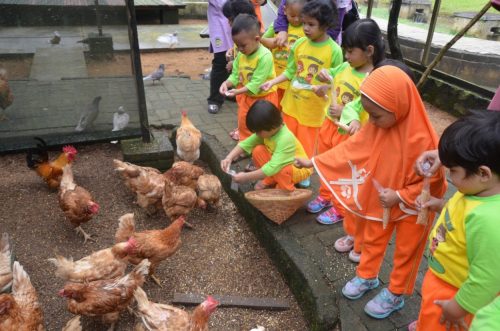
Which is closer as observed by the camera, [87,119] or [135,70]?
[135,70]

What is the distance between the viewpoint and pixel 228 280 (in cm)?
348

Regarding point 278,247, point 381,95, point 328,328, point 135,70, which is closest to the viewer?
point 381,95

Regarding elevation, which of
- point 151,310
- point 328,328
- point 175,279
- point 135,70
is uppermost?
point 135,70

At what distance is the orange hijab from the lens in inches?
84.2

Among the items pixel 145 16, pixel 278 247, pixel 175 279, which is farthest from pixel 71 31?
pixel 145 16

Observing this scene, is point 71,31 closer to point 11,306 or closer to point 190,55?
point 11,306

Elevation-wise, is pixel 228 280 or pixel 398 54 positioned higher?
pixel 398 54

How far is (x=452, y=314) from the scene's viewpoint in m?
1.71

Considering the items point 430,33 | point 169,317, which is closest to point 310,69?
point 169,317

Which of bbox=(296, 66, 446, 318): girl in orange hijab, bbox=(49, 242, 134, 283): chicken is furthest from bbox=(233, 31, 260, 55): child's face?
bbox=(49, 242, 134, 283): chicken

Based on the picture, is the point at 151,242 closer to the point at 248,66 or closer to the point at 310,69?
the point at 310,69

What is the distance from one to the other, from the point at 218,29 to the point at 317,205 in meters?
3.76

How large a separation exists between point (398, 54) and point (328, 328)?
12.4 feet

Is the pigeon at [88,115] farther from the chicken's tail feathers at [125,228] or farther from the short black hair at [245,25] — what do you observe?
the chicken's tail feathers at [125,228]
